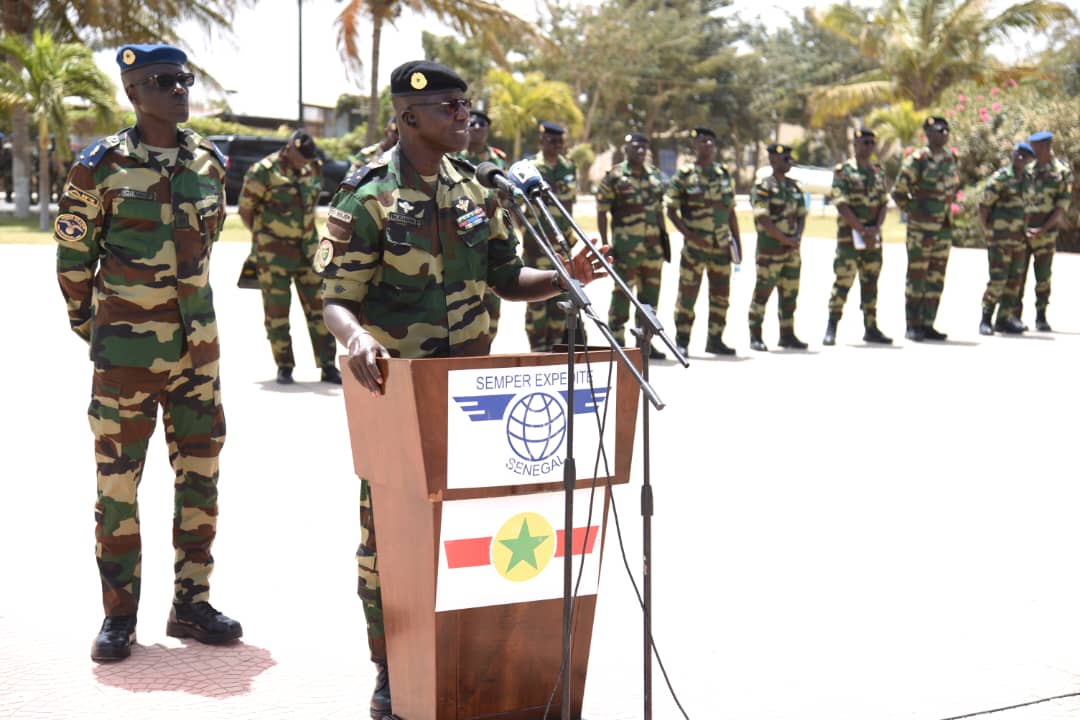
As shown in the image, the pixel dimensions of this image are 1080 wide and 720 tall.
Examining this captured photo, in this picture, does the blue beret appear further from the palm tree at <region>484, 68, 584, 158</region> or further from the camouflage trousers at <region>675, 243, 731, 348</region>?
the palm tree at <region>484, 68, 584, 158</region>

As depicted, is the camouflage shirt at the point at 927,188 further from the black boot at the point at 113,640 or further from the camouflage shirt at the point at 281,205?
the black boot at the point at 113,640

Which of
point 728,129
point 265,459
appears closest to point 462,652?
point 265,459

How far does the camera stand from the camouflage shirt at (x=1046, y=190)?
46.9 feet

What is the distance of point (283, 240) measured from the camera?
10000 mm

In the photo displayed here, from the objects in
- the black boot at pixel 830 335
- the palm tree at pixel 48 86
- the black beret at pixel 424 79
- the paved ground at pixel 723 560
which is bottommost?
the paved ground at pixel 723 560

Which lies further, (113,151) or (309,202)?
(309,202)

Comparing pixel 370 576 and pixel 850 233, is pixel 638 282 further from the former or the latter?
pixel 370 576

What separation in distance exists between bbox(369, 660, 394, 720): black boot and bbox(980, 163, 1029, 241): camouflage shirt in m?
11.8

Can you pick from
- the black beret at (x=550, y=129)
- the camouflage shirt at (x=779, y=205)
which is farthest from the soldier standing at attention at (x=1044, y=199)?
the black beret at (x=550, y=129)

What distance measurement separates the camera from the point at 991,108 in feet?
95.6

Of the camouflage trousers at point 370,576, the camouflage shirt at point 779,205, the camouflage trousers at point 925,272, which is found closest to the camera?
the camouflage trousers at point 370,576

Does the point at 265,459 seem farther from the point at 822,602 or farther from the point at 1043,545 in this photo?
the point at 1043,545

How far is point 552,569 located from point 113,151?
197cm

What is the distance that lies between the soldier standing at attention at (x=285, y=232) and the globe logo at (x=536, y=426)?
6625 mm
